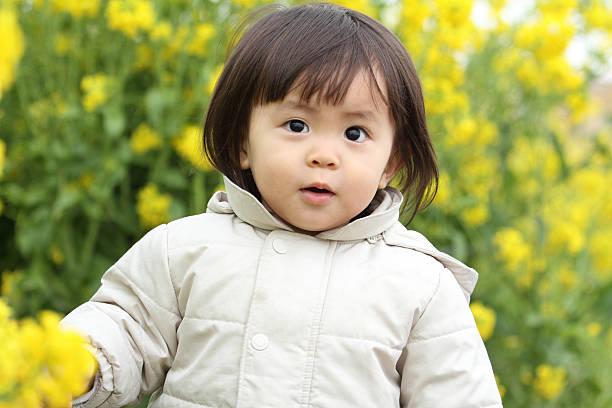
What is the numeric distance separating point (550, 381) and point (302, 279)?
6.00 feet

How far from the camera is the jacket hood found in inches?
56.7

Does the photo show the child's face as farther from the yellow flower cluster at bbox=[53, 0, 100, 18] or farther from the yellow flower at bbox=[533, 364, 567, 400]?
the yellow flower at bbox=[533, 364, 567, 400]

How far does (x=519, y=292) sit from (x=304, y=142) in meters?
2.06

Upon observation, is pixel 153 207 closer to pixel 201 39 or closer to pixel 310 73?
pixel 201 39

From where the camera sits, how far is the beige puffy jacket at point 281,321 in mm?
1343

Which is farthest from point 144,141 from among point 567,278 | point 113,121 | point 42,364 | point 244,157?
point 42,364

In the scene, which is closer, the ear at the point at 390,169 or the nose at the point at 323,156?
the nose at the point at 323,156

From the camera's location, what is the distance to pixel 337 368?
4.42ft

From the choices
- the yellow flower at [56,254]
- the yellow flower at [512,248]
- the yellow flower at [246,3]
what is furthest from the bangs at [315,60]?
the yellow flower at [512,248]

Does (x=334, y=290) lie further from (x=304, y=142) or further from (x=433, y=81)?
(x=433, y=81)

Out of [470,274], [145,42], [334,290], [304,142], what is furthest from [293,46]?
[145,42]

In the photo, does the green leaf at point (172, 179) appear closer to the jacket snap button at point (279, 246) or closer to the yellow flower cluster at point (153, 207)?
the yellow flower cluster at point (153, 207)

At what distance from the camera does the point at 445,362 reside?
138cm

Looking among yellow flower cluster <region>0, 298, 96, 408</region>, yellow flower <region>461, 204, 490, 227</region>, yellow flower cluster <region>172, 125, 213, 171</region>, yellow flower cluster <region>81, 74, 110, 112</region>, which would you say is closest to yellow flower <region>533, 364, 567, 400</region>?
yellow flower <region>461, 204, 490, 227</region>
